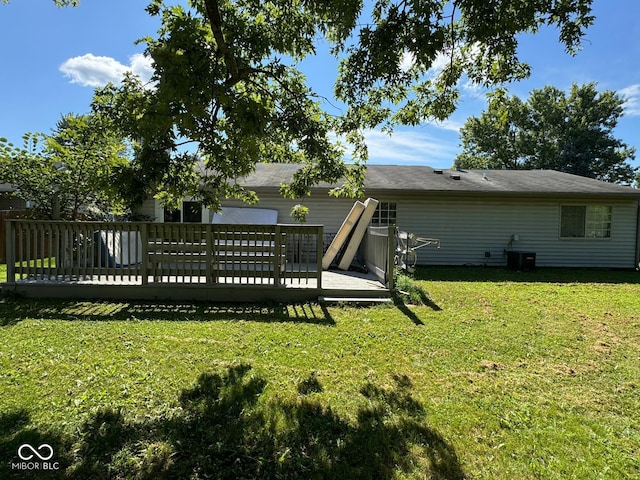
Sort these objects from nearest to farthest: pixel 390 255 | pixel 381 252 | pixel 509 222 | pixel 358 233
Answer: pixel 390 255 < pixel 381 252 < pixel 358 233 < pixel 509 222

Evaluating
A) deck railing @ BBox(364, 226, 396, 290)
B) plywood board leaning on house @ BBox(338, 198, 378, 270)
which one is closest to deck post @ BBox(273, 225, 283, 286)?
deck railing @ BBox(364, 226, 396, 290)

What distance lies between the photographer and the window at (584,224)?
1169 cm

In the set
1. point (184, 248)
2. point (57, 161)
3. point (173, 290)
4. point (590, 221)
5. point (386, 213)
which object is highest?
point (57, 161)

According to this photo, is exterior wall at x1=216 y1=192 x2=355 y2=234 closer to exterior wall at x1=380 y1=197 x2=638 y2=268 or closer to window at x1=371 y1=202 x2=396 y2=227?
window at x1=371 y1=202 x2=396 y2=227

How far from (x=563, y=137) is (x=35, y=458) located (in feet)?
121

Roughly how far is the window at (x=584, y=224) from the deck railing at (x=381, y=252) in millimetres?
7505

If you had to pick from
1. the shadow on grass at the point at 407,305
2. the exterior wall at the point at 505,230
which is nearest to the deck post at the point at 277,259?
the shadow on grass at the point at 407,305

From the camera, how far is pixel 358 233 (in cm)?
887

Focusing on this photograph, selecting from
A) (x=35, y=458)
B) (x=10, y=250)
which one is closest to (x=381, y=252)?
(x=35, y=458)

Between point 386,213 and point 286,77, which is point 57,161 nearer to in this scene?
point 286,77

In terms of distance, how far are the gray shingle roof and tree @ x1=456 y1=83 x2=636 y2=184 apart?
59.3 ft

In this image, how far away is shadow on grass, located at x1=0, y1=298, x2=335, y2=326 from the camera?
505 centimetres

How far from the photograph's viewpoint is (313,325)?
486 cm

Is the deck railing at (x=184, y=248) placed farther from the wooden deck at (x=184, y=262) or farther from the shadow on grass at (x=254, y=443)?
the shadow on grass at (x=254, y=443)
